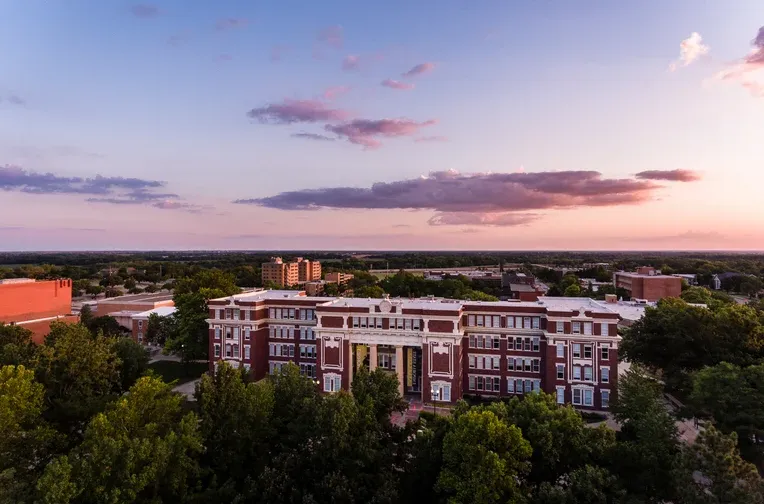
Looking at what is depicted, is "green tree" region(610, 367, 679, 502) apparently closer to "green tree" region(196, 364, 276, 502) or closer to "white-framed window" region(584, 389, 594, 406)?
"white-framed window" region(584, 389, 594, 406)

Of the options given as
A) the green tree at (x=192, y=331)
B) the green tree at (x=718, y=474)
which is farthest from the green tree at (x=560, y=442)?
the green tree at (x=192, y=331)

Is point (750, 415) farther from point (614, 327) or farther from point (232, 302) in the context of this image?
point (232, 302)

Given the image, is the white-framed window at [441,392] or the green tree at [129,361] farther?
the white-framed window at [441,392]

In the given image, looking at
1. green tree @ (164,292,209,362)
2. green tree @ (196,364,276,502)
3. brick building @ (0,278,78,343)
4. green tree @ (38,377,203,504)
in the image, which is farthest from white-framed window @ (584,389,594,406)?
brick building @ (0,278,78,343)

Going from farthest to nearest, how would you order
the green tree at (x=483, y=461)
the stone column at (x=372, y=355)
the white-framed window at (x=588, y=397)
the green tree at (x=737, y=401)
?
the stone column at (x=372, y=355) → the white-framed window at (x=588, y=397) → the green tree at (x=737, y=401) → the green tree at (x=483, y=461)

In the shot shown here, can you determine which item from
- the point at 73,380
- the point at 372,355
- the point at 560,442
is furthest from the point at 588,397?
the point at 73,380

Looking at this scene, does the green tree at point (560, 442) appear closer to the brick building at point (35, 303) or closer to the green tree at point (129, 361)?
the green tree at point (129, 361)
